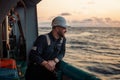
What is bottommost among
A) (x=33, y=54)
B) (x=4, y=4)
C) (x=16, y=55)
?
(x=16, y=55)

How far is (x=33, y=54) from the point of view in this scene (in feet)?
16.7

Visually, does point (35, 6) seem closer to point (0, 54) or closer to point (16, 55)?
point (0, 54)

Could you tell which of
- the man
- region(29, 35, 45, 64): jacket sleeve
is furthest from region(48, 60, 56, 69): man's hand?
region(29, 35, 45, 64): jacket sleeve

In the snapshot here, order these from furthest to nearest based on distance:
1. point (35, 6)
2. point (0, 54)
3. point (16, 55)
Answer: point (16, 55)
point (35, 6)
point (0, 54)

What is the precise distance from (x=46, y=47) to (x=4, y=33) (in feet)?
Answer: 19.5

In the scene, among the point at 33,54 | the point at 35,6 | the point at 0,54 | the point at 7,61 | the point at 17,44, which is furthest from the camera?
the point at 17,44

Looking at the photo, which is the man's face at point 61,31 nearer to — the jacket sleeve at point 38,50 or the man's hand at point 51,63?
the jacket sleeve at point 38,50

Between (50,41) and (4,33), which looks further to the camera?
(4,33)

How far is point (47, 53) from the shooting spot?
525cm

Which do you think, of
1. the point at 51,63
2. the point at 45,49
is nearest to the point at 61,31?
the point at 45,49

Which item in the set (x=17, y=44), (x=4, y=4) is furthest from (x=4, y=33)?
(x=4, y=4)

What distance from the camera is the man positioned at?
16.7 feet

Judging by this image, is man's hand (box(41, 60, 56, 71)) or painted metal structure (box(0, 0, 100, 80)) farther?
painted metal structure (box(0, 0, 100, 80))

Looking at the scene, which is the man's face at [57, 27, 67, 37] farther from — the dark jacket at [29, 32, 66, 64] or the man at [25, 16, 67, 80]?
the dark jacket at [29, 32, 66, 64]
